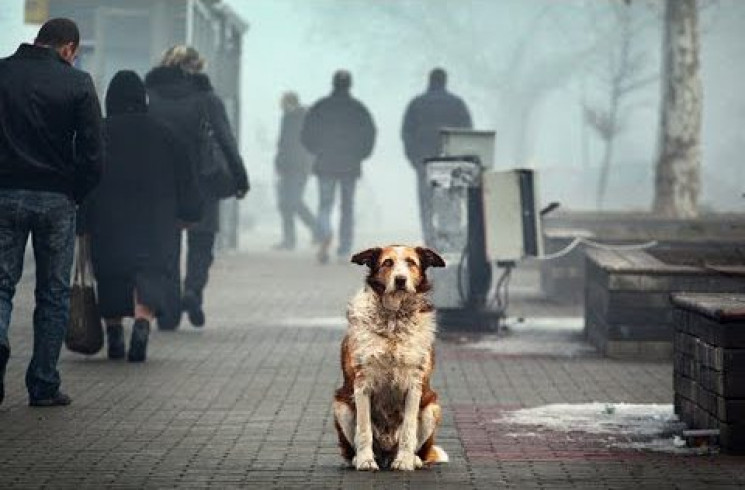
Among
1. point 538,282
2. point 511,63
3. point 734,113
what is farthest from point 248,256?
point 734,113

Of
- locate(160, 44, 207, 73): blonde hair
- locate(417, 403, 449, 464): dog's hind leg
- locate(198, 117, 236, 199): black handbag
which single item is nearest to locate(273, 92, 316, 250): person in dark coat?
locate(160, 44, 207, 73): blonde hair

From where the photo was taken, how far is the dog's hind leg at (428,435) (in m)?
9.15

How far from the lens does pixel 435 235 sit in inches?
666

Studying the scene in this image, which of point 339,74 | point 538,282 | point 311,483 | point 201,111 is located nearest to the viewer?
point 311,483

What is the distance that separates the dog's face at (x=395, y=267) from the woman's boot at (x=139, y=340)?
498cm

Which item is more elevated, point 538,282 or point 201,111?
point 201,111

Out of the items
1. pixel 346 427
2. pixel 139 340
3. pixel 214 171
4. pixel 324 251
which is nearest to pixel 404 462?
pixel 346 427

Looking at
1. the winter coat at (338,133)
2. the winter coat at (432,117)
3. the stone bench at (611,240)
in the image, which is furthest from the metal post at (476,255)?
the winter coat at (338,133)

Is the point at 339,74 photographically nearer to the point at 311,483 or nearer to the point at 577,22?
the point at 311,483

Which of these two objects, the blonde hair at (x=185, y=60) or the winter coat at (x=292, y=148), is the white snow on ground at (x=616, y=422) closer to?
the blonde hair at (x=185, y=60)

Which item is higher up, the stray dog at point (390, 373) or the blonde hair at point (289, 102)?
the blonde hair at point (289, 102)

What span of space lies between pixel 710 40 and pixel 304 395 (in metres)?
65.2

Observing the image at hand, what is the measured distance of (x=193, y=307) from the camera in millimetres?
16844

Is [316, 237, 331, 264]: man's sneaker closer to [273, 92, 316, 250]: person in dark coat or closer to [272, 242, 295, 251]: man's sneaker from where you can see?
[273, 92, 316, 250]: person in dark coat
